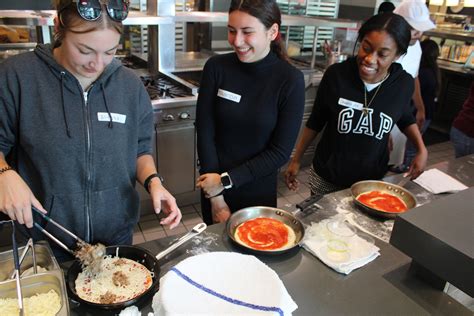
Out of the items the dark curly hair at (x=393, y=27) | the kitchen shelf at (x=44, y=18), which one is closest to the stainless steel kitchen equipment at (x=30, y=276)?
the kitchen shelf at (x=44, y=18)

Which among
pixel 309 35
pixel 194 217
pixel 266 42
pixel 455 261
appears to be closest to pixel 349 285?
pixel 455 261

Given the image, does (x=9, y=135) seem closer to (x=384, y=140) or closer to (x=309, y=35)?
(x=384, y=140)

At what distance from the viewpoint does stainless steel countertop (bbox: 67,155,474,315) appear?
3.62ft

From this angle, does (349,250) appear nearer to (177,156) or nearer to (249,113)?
(249,113)

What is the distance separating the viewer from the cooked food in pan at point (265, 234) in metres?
1.30

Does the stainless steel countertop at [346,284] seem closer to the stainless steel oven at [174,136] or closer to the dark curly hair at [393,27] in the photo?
the dark curly hair at [393,27]

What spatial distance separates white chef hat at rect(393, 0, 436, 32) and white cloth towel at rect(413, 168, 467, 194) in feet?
4.35

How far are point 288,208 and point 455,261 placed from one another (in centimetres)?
68

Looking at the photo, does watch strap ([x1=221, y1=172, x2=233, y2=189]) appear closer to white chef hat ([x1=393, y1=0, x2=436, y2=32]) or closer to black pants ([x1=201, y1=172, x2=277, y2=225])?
black pants ([x1=201, y1=172, x2=277, y2=225])

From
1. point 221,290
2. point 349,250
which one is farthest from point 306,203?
point 221,290

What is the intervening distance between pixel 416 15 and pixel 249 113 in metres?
1.91

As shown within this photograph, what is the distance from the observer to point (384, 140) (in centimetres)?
189

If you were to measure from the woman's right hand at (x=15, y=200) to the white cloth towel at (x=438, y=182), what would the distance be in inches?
65.4

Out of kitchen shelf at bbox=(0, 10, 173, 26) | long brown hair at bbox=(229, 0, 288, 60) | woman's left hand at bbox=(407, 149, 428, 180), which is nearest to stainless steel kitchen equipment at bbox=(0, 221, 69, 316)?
long brown hair at bbox=(229, 0, 288, 60)
